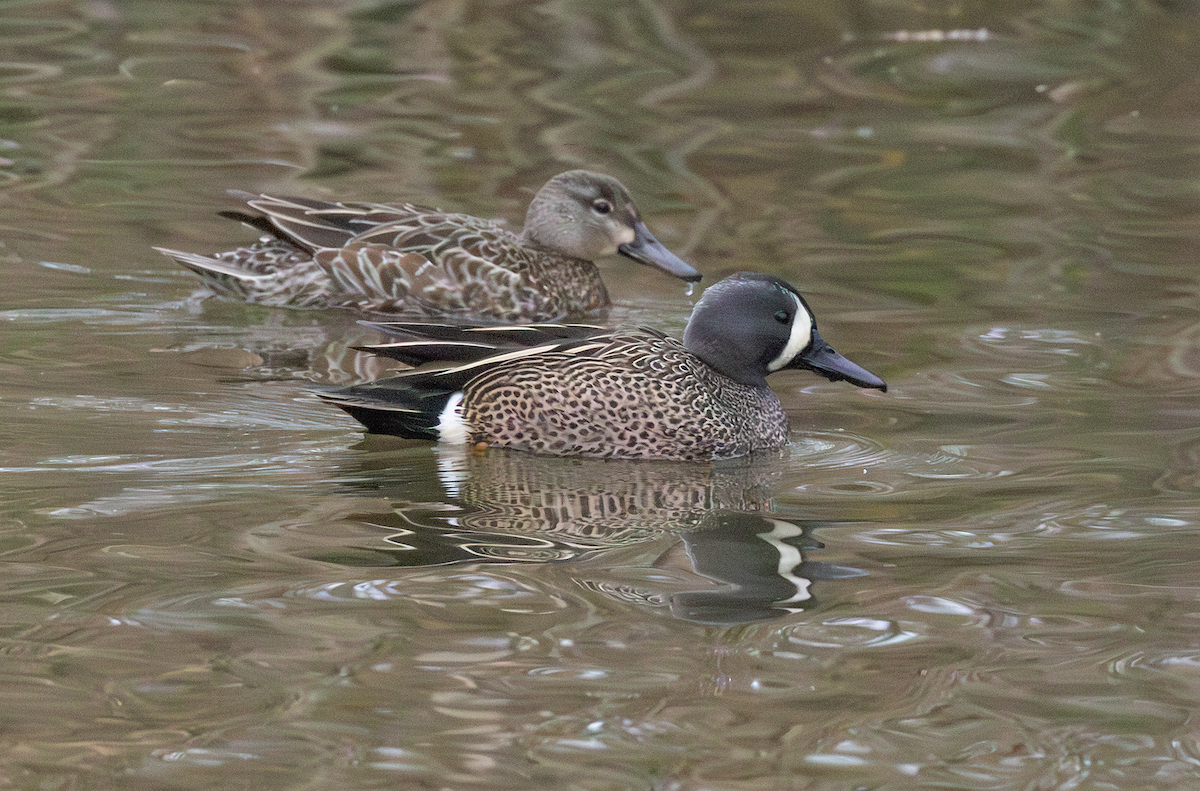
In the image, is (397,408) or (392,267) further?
(392,267)

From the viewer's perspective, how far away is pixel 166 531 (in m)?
4.74

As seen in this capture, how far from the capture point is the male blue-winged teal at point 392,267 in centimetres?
823

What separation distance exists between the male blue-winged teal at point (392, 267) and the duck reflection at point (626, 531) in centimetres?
261

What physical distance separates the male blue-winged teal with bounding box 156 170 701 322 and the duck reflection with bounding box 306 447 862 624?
8.56 feet

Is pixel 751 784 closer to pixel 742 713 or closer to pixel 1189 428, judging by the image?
pixel 742 713

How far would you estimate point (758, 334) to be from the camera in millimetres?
6039

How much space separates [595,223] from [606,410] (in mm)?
3085

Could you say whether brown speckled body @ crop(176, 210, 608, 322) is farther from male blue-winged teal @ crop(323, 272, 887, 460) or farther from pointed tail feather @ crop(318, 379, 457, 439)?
pointed tail feather @ crop(318, 379, 457, 439)

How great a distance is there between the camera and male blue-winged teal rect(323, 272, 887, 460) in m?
5.73

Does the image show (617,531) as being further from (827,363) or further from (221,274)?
(221,274)

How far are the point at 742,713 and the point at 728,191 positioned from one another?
746 centimetres

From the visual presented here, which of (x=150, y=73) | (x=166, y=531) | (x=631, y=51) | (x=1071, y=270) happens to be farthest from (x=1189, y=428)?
(x=150, y=73)

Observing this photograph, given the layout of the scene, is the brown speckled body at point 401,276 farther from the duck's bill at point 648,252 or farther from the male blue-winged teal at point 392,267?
the duck's bill at point 648,252

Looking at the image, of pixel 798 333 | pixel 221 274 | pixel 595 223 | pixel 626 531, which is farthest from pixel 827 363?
pixel 221 274
